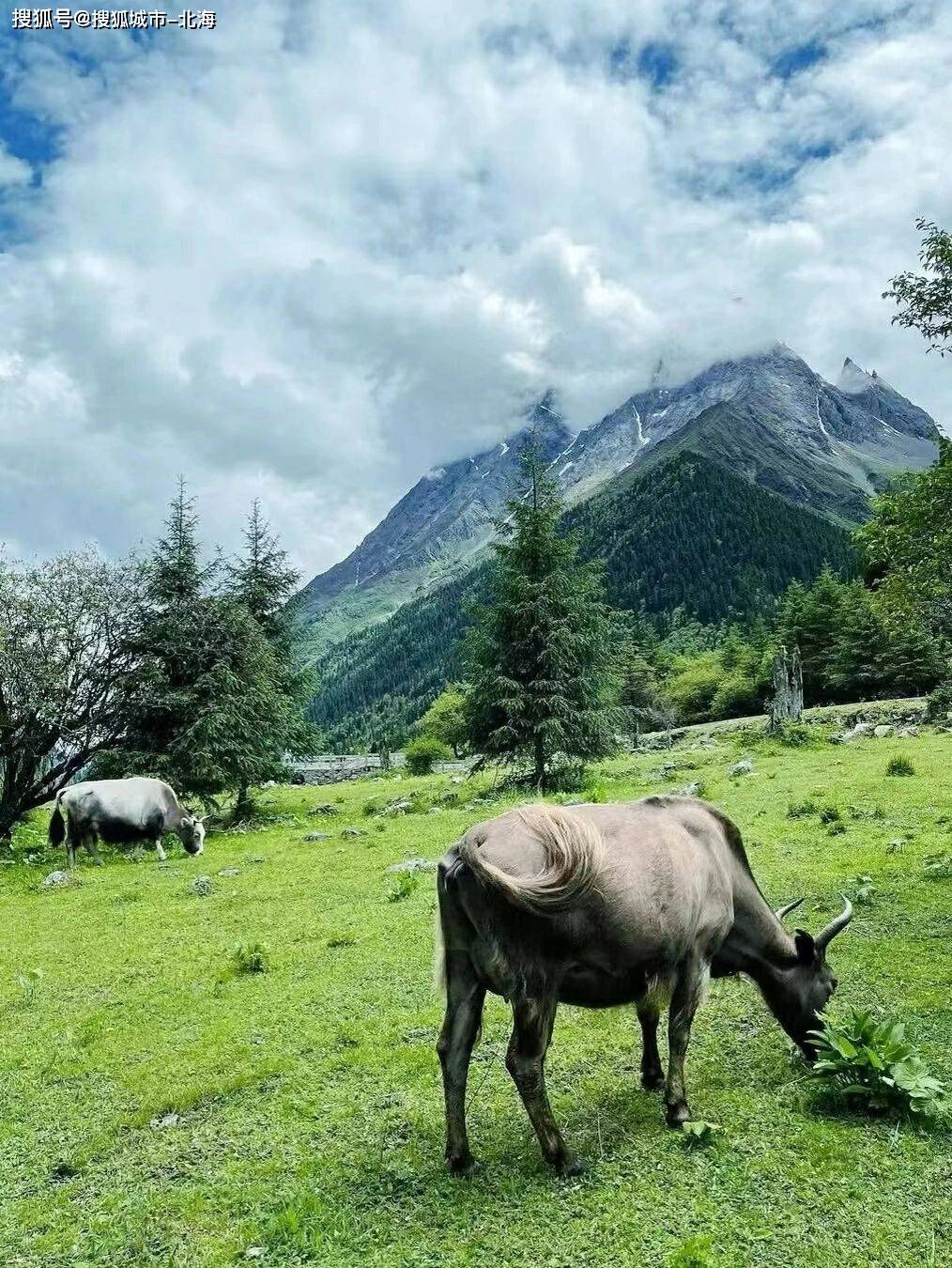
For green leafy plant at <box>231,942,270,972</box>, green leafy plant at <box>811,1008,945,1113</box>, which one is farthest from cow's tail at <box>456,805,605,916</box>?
green leafy plant at <box>231,942,270,972</box>

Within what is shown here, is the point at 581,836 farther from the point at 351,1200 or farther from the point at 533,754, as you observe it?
the point at 533,754

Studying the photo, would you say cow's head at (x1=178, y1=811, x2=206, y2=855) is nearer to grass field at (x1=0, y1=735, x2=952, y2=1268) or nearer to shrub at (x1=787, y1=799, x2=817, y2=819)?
grass field at (x1=0, y1=735, x2=952, y2=1268)

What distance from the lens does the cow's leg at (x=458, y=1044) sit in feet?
19.7

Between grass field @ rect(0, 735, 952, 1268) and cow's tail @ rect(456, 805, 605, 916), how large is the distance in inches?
84.0

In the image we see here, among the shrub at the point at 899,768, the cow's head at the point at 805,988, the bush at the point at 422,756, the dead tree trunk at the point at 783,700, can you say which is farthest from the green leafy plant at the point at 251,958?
the bush at the point at 422,756

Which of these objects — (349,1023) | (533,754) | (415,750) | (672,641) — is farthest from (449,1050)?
(672,641)

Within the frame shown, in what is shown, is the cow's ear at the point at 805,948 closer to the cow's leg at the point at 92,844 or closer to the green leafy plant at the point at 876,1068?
the green leafy plant at the point at 876,1068

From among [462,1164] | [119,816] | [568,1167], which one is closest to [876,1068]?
[568,1167]

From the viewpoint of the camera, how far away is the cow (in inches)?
225

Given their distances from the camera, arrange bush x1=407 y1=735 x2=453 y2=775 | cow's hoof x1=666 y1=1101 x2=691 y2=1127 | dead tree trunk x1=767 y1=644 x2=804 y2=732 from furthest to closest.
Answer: bush x1=407 y1=735 x2=453 y2=775
dead tree trunk x1=767 y1=644 x2=804 y2=732
cow's hoof x1=666 y1=1101 x2=691 y2=1127

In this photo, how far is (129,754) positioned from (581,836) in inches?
944

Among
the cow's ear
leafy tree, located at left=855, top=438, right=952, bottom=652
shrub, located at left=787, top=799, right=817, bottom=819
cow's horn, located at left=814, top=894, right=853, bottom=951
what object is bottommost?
shrub, located at left=787, top=799, right=817, bottom=819

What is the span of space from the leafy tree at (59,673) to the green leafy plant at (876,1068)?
23793 millimetres

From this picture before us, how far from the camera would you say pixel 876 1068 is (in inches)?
253
